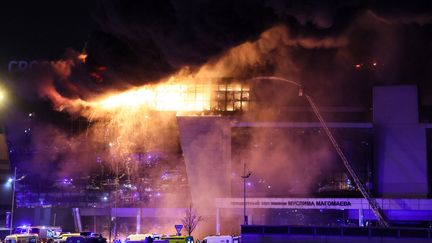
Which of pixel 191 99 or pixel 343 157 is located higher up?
pixel 191 99

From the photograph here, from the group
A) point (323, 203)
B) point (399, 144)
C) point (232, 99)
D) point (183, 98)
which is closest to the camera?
point (323, 203)

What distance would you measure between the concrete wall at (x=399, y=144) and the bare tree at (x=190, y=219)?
20.3 m

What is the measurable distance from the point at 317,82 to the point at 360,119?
7042 mm

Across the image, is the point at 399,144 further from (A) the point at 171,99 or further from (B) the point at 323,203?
(A) the point at 171,99

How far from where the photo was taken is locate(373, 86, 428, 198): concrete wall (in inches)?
2318

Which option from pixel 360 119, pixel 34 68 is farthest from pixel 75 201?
pixel 360 119

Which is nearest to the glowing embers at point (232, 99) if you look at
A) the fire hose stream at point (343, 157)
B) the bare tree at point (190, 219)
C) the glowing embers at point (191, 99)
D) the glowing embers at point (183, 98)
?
the glowing embers at point (191, 99)

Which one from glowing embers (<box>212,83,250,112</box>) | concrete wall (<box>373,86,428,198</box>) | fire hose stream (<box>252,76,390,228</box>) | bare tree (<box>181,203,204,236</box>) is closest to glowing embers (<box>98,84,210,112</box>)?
glowing embers (<box>212,83,250,112</box>)

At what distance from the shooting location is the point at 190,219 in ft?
184

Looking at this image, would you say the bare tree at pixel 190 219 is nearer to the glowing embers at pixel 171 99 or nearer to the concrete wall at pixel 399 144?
the glowing embers at pixel 171 99

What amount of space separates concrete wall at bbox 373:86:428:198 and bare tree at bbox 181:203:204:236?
20.3 meters

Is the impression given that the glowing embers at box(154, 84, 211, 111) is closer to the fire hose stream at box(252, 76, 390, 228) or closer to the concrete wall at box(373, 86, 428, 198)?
the fire hose stream at box(252, 76, 390, 228)

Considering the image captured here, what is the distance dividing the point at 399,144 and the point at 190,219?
79.8 ft

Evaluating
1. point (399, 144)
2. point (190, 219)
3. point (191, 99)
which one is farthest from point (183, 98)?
point (399, 144)
